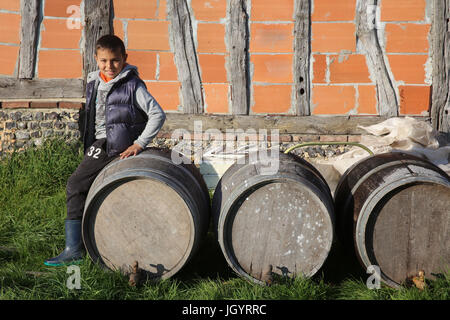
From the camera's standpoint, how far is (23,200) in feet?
15.7

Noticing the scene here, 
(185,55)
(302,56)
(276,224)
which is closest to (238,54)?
(185,55)

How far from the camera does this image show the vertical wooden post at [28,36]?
5953 mm

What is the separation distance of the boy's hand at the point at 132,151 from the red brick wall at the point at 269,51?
3038 millimetres

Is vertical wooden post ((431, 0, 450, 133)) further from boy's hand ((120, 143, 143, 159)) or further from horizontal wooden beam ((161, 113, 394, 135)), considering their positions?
boy's hand ((120, 143, 143, 159))

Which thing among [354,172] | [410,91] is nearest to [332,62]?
[410,91]

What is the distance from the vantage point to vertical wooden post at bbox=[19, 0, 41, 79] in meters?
5.95

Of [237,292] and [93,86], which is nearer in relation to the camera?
[237,292]

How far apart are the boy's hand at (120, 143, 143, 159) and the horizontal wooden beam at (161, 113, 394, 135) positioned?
298cm

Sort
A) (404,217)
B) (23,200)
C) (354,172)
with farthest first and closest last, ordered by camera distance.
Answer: (23,200) → (354,172) → (404,217)

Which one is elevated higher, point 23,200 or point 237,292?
point 23,200

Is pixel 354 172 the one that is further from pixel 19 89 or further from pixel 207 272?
pixel 19 89

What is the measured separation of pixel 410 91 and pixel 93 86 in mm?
4428

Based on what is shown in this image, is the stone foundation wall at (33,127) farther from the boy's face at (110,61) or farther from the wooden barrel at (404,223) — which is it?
the wooden barrel at (404,223)

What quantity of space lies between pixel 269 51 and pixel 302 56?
0.44 metres
